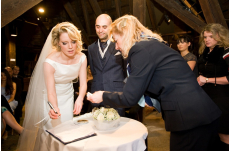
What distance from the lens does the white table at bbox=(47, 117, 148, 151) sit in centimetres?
137

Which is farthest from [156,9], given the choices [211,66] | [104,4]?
[211,66]

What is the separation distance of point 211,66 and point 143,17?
1873 mm

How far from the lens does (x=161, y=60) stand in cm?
136

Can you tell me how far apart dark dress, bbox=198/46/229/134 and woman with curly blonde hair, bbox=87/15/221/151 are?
91 cm

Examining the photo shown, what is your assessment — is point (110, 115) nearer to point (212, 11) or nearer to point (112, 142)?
point (112, 142)

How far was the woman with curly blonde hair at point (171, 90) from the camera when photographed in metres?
1.35

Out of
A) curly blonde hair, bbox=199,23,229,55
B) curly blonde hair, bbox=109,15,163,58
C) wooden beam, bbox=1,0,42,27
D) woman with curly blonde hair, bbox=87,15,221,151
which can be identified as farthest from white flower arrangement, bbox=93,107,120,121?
wooden beam, bbox=1,0,42,27

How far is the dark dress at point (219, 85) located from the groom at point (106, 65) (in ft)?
3.49

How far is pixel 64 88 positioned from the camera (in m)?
2.47

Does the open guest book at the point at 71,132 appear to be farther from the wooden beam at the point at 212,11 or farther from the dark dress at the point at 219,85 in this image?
the wooden beam at the point at 212,11

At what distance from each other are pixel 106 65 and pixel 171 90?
137 cm

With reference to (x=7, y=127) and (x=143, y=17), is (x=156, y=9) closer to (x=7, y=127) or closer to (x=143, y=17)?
(x=143, y=17)

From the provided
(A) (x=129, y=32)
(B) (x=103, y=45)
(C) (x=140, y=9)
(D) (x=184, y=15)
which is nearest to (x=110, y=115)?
(A) (x=129, y=32)

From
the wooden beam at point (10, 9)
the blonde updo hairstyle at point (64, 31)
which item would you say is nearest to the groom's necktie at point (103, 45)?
the blonde updo hairstyle at point (64, 31)
